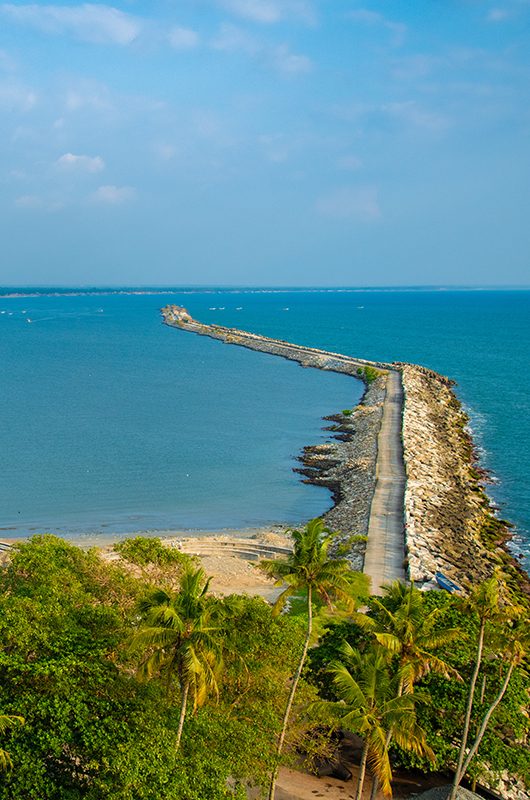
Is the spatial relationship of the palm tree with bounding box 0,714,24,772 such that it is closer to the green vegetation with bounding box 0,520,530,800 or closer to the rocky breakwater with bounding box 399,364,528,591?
the green vegetation with bounding box 0,520,530,800

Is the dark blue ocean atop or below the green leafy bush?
below

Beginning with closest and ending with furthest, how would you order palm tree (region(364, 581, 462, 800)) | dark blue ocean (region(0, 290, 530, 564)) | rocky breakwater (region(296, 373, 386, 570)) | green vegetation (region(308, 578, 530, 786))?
palm tree (region(364, 581, 462, 800)) → green vegetation (region(308, 578, 530, 786)) → rocky breakwater (region(296, 373, 386, 570)) → dark blue ocean (region(0, 290, 530, 564))

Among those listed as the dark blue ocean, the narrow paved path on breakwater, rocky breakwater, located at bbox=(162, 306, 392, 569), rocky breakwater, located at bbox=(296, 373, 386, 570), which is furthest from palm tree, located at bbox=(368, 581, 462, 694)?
the dark blue ocean

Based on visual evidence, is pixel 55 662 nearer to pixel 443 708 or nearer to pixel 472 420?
pixel 443 708

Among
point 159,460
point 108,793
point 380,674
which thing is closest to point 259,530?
point 159,460

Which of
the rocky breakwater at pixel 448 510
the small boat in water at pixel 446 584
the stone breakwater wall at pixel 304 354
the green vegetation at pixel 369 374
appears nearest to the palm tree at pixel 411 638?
the small boat in water at pixel 446 584
